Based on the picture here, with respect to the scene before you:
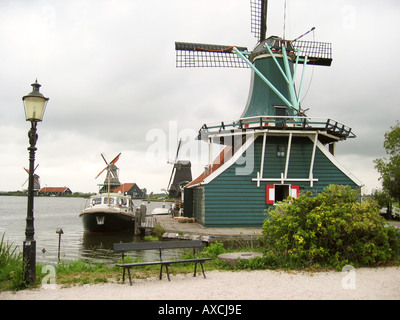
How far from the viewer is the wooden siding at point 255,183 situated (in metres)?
19.0

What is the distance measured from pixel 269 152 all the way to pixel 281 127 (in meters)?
1.62

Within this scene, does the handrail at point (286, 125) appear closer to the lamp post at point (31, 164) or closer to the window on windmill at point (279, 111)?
the window on windmill at point (279, 111)

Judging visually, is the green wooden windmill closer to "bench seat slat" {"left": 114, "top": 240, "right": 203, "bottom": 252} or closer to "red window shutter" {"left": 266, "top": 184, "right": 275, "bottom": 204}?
"red window shutter" {"left": 266, "top": 184, "right": 275, "bottom": 204}

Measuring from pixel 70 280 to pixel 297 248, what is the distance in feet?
18.1

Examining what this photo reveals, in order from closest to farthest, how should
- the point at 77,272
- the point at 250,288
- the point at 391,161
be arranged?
1. the point at 250,288
2. the point at 77,272
3. the point at 391,161

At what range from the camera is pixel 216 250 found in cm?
1132

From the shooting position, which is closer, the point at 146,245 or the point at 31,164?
the point at 31,164

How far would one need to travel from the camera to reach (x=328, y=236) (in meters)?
9.41

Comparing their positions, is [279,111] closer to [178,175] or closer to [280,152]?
[280,152]

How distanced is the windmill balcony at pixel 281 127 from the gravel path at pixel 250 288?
11143 millimetres

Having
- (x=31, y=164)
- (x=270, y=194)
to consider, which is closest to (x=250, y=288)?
(x=31, y=164)

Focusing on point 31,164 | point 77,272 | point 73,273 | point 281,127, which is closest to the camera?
point 31,164

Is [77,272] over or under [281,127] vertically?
under
